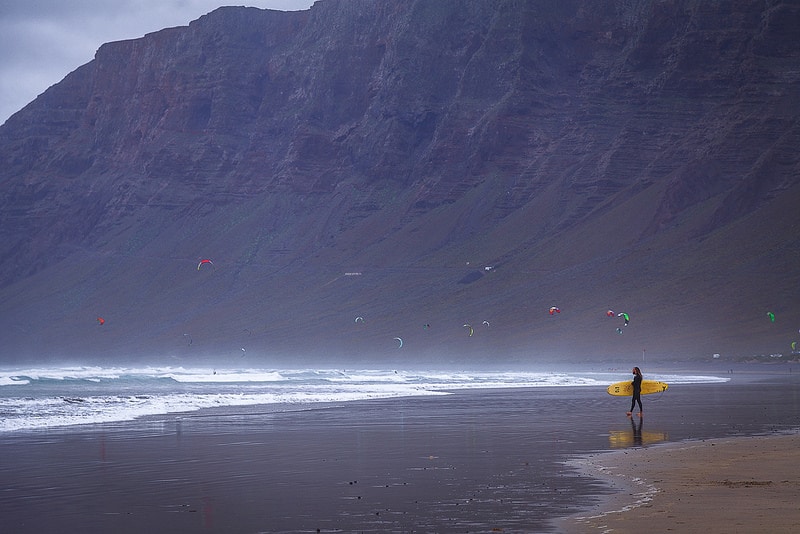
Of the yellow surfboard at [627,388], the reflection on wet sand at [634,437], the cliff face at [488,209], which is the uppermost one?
the cliff face at [488,209]

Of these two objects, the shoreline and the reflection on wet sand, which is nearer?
the shoreline

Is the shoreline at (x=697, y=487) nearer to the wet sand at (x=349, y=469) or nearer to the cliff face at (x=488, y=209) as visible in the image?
the wet sand at (x=349, y=469)

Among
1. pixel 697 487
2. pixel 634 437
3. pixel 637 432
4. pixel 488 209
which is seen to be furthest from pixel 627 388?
pixel 488 209

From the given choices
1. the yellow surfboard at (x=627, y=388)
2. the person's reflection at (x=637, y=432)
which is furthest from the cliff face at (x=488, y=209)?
the person's reflection at (x=637, y=432)

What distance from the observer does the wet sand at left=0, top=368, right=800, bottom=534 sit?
52.0ft

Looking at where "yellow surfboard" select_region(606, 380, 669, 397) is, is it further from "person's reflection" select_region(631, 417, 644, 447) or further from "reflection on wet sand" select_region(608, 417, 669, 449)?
"reflection on wet sand" select_region(608, 417, 669, 449)

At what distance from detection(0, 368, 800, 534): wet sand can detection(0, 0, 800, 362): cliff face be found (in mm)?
76488

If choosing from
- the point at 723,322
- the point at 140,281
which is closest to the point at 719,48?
the point at 723,322

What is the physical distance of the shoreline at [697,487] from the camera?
14.9 m

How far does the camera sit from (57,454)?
2364 cm

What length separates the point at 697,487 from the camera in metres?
18.0

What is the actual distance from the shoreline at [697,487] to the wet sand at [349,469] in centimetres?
10

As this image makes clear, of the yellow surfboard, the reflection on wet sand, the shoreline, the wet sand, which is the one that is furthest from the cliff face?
the shoreline

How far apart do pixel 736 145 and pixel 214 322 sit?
73.4 m
